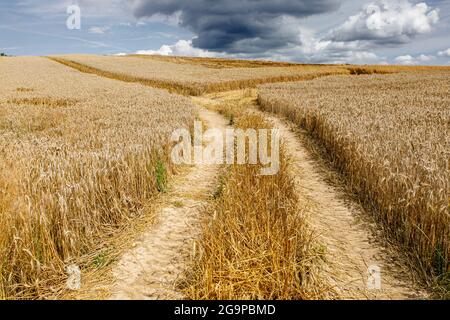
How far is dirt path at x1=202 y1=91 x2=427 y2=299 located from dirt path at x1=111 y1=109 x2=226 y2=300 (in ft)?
5.96

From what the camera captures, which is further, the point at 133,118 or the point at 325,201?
the point at 133,118

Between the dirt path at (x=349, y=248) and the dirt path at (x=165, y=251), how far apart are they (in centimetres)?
182

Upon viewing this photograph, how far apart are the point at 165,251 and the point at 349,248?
258 cm

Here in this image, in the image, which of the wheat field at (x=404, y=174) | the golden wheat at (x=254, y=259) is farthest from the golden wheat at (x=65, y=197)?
the wheat field at (x=404, y=174)

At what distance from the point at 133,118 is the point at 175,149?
3663mm

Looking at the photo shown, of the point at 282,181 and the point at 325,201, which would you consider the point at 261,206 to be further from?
the point at 325,201

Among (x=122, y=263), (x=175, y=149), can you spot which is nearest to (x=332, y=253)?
(x=122, y=263)

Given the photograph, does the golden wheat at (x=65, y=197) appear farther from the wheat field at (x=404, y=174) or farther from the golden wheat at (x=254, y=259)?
the wheat field at (x=404, y=174)

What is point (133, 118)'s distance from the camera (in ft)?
36.4

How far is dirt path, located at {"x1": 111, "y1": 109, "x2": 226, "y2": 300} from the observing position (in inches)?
141

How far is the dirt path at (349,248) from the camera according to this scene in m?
3.65

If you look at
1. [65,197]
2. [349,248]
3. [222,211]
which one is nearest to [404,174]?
[349,248]

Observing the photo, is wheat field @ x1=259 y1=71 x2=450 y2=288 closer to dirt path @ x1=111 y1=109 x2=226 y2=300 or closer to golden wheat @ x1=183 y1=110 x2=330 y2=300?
golden wheat @ x1=183 y1=110 x2=330 y2=300

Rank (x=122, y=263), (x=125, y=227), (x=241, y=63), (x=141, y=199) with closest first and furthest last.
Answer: (x=122, y=263)
(x=125, y=227)
(x=141, y=199)
(x=241, y=63)
